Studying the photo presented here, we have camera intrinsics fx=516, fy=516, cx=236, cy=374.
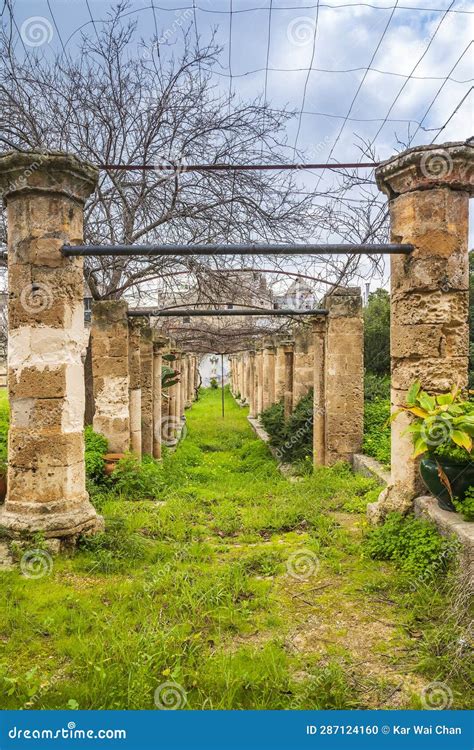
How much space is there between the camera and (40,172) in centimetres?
471

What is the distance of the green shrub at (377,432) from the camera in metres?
8.33

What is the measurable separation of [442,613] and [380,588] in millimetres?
664

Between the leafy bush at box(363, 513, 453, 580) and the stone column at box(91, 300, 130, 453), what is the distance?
16.5 ft

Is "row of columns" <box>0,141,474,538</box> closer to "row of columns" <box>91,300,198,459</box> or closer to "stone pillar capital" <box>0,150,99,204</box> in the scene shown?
"stone pillar capital" <box>0,150,99,204</box>

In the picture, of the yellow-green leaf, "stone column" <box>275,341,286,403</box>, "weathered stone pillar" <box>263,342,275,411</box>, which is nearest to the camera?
the yellow-green leaf

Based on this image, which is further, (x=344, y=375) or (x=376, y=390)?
(x=376, y=390)

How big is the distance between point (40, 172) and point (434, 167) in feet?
11.9

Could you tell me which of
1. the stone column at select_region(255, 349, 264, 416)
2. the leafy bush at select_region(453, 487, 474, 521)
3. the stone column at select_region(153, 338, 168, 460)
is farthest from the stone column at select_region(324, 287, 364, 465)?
the stone column at select_region(255, 349, 264, 416)

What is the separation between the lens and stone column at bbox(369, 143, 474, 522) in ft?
15.8

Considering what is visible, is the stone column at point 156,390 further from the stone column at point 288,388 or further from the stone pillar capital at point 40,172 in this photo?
the stone pillar capital at point 40,172

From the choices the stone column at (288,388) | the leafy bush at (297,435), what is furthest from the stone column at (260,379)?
the leafy bush at (297,435)

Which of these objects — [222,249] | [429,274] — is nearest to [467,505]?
[429,274]

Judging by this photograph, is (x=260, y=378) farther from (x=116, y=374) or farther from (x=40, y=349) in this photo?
(x=40, y=349)

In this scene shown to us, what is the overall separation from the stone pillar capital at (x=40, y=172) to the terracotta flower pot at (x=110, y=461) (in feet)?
14.6
